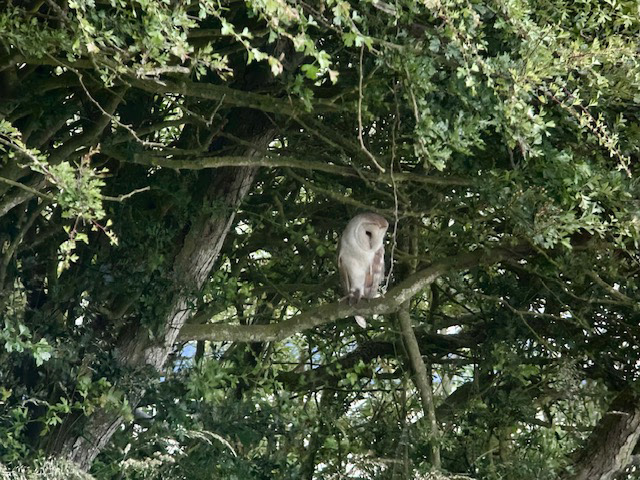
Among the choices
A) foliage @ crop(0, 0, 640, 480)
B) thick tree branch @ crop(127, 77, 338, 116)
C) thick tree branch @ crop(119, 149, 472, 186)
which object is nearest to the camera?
foliage @ crop(0, 0, 640, 480)

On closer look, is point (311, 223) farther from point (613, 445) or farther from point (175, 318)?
point (613, 445)

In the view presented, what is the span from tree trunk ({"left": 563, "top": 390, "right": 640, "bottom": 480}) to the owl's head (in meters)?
2.05

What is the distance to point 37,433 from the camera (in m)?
6.39

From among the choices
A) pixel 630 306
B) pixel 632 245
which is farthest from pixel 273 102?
pixel 630 306

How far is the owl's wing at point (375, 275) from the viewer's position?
20.4ft

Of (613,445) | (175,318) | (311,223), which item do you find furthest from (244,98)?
(613,445)

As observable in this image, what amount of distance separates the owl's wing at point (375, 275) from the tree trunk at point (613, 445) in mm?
1823

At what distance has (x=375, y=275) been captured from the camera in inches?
246

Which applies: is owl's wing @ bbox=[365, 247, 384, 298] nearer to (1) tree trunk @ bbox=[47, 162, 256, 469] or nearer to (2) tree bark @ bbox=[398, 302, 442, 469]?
(2) tree bark @ bbox=[398, 302, 442, 469]

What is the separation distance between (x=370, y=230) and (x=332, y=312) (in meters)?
0.52

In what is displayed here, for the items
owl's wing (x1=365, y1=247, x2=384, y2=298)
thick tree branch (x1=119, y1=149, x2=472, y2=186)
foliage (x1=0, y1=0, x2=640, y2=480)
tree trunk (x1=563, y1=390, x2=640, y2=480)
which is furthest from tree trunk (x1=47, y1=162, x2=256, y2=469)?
tree trunk (x1=563, y1=390, x2=640, y2=480)

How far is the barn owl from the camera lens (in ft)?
19.6

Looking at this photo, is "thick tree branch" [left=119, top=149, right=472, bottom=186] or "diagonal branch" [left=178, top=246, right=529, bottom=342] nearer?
"thick tree branch" [left=119, top=149, right=472, bottom=186]

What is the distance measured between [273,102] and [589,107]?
1493 millimetres
